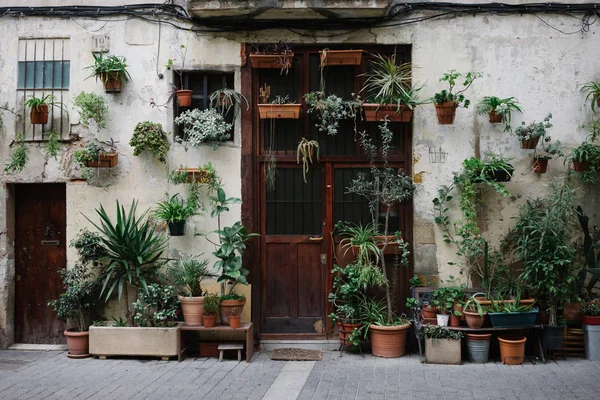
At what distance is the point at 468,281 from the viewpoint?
745 centimetres

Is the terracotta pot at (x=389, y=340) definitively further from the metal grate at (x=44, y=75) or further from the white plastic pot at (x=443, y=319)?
the metal grate at (x=44, y=75)

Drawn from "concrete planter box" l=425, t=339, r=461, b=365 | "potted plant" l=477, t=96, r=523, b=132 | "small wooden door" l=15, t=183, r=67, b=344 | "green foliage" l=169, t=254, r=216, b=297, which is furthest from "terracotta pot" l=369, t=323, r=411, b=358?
"small wooden door" l=15, t=183, r=67, b=344

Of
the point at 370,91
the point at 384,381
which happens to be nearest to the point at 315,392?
the point at 384,381

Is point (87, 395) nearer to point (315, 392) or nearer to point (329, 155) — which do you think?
point (315, 392)

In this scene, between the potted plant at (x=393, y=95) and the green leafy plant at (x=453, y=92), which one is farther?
the potted plant at (x=393, y=95)

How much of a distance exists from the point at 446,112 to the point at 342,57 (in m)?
1.43

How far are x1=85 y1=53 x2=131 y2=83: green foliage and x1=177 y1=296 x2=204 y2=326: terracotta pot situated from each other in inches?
112

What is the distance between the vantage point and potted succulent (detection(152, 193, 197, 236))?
7.33 m

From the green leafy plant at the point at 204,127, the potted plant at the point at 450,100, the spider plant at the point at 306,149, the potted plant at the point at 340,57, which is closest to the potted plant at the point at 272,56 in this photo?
the potted plant at the point at 340,57

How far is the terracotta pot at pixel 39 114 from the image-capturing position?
7480 millimetres

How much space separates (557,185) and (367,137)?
2389 millimetres

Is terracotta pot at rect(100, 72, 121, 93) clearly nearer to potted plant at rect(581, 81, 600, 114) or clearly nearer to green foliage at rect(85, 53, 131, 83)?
green foliage at rect(85, 53, 131, 83)

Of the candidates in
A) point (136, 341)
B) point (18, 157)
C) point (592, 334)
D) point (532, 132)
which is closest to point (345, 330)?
point (136, 341)

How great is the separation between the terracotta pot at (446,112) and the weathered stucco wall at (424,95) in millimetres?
176
